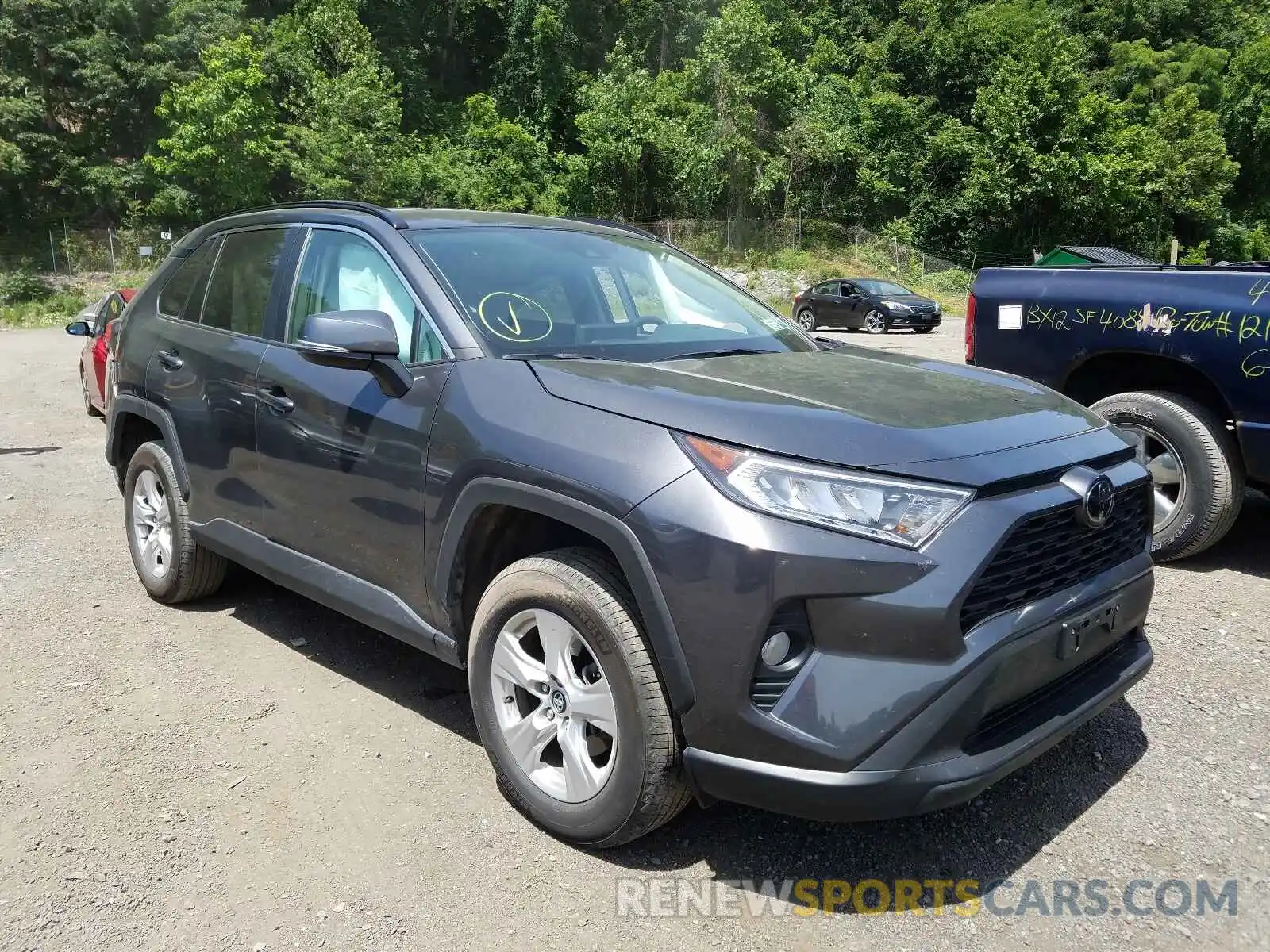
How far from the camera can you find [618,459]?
2439mm

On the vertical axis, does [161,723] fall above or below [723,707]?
below

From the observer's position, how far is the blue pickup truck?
4.65 metres

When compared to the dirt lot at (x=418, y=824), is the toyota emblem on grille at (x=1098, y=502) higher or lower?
higher

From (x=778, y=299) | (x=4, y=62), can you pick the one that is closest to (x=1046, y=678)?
(x=778, y=299)

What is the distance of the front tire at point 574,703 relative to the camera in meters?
2.42

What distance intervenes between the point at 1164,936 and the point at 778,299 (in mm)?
31310

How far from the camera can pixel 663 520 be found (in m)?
2.32

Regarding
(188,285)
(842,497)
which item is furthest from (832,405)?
(188,285)

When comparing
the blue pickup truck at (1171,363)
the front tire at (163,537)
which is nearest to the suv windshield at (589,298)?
the front tire at (163,537)

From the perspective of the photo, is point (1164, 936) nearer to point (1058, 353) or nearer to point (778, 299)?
point (1058, 353)

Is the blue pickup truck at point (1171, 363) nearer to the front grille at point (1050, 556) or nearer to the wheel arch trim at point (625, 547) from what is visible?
the front grille at point (1050, 556)

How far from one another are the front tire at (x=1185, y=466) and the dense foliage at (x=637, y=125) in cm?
3529

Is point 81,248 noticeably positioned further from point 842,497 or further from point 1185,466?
point 842,497

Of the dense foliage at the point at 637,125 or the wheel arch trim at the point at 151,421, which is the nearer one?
the wheel arch trim at the point at 151,421
